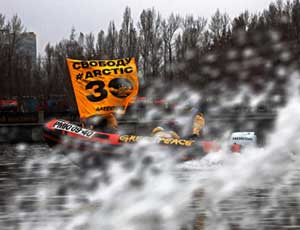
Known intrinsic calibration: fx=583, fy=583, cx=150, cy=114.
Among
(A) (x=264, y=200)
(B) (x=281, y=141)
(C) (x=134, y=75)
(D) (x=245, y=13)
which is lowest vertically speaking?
(A) (x=264, y=200)

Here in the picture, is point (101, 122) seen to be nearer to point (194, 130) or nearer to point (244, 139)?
point (194, 130)

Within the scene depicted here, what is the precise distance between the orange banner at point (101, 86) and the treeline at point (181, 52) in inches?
525

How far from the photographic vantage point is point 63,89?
4734cm

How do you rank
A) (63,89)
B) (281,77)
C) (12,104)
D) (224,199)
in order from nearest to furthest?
(224,199) < (281,77) < (12,104) < (63,89)

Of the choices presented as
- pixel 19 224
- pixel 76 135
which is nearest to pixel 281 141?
pixel 19 224

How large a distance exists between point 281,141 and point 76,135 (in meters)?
8.25

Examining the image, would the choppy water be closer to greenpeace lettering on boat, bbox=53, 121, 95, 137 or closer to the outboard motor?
greenpeace lettering on boat, bbox=53, 121, 95, 137

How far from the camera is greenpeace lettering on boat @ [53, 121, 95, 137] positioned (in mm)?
14286

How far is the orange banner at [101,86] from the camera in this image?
15367 millimetres

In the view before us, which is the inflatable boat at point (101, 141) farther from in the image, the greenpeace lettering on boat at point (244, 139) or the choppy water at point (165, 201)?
the choppy water at point (165, 201)

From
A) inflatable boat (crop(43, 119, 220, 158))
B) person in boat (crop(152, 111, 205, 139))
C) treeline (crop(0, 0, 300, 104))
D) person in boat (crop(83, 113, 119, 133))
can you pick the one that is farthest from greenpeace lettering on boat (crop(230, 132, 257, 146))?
treeline (crop(0, 0, 300, 104))

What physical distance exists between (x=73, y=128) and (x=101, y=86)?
1.68m

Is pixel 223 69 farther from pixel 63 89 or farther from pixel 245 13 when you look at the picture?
pixel 63 89

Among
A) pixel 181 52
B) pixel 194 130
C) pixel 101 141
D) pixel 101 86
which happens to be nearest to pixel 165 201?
pixel 101 141
